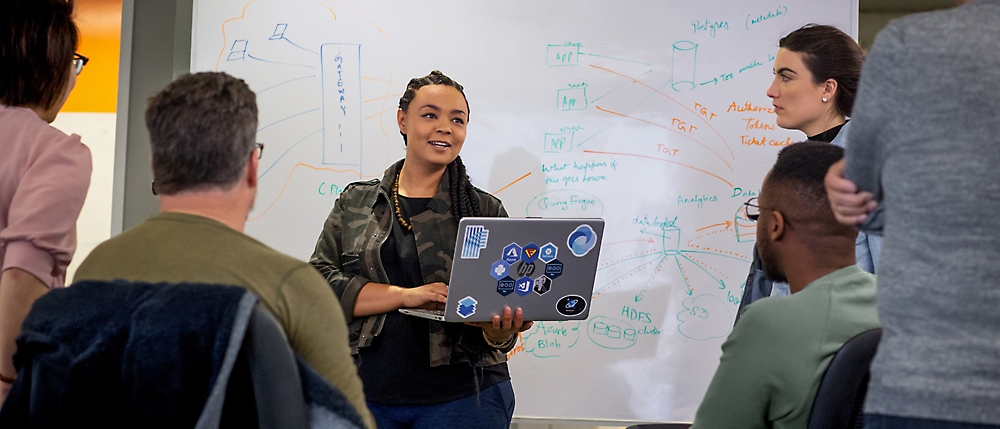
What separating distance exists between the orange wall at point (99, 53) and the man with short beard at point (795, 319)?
289cm

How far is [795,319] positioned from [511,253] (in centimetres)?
78

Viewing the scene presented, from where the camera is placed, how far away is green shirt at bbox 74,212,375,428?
3.60 feet

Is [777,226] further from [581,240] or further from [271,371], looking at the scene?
[271,371]

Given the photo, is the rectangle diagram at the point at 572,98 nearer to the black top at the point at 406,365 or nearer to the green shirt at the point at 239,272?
the black top at the point at 406,365

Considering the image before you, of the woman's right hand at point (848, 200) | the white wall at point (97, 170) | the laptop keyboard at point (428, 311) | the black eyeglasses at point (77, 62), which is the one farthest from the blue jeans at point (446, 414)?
the white wall at point (97, 170)

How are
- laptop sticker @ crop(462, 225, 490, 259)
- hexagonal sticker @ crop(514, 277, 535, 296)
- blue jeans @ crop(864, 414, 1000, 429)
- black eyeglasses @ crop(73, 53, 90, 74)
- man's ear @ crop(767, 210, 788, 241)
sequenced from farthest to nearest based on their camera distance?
hexagonal sticker @ crop(514, 277, 535, 296) < laptop sticker @ crop(462, 225, 490, 259) < black eyeglasses @ crop(73, 53, 90, 74) < man's ear @ crop(767, 210, 788, 241) < blue jeans @ crop(864, 414, 1000, 429)

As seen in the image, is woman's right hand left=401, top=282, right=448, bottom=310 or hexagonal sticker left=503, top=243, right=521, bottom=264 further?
woman's right hand left=401, top=282, right=448, bottom=310

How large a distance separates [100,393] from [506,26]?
7.34ft

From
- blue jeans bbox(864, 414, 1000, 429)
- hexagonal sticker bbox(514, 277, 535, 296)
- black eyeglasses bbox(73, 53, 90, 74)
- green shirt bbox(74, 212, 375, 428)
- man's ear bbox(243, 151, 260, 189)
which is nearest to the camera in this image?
blue jeans bbox(864, 414, 1000, 429)

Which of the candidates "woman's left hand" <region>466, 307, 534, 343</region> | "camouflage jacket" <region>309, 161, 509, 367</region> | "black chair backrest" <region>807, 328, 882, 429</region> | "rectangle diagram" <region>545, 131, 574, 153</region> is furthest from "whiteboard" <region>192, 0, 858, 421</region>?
"black chair backrest" <region>807, 328, 882, 429</region>

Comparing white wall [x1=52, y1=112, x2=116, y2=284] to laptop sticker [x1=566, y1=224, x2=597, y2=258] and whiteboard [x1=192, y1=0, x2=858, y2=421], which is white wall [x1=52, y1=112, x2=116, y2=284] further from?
laptop sticker [x1=566, y1=224, x2=597, y2=258]

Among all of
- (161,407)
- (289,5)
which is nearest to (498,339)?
(161,407)

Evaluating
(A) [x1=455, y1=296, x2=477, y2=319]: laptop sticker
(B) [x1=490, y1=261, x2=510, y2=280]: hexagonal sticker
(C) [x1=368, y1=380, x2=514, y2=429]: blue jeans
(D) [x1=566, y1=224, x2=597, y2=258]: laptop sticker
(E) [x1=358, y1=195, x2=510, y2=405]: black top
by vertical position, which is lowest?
(C) [x1=368, y1=380, x2=514, y2=429]: blue jeans

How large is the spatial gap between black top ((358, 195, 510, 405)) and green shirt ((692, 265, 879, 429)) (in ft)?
2.98
